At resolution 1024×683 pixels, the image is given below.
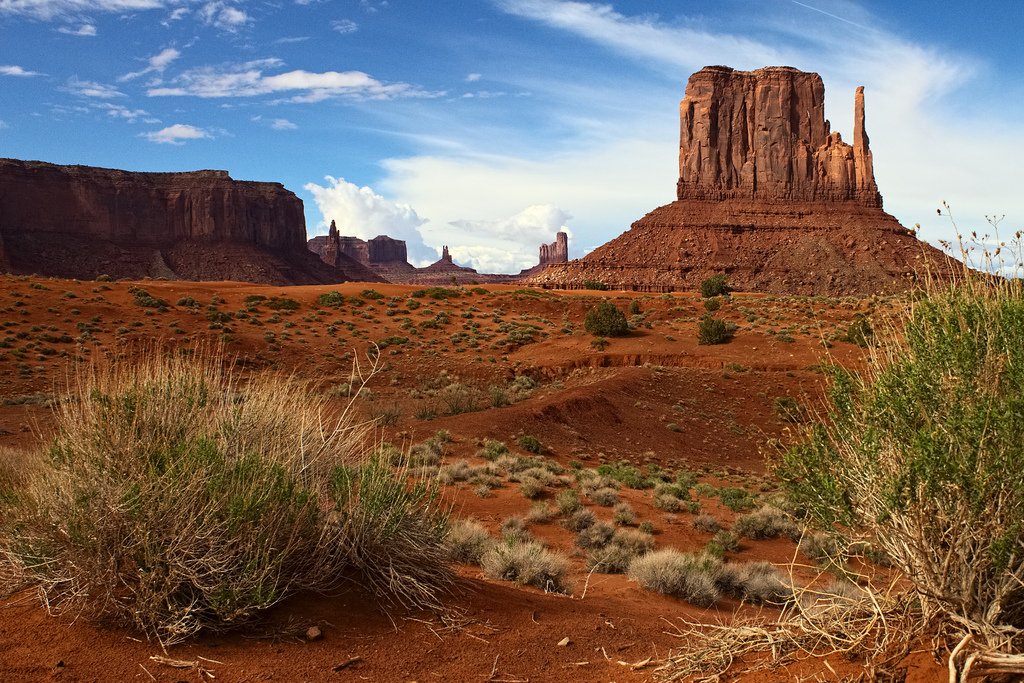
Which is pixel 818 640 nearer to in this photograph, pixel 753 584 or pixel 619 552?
pixel 753 584

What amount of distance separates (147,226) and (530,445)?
352 feet

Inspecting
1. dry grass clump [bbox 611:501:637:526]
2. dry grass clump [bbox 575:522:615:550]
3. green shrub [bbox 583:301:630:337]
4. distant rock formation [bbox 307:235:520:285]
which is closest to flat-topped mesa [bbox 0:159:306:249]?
distant rock formation [bbox 307:235:520:285]

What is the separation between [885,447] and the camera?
4.33 meters

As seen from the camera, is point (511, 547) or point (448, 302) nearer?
point (511, 547)

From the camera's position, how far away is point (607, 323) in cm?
3241

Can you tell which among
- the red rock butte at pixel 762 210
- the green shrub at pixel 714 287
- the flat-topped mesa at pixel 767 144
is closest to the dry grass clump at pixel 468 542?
the green shrub at pixel 714 287

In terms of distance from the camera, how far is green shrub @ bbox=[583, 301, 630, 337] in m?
32.3

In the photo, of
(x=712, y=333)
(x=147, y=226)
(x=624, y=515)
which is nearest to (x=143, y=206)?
(x=147, y=226)

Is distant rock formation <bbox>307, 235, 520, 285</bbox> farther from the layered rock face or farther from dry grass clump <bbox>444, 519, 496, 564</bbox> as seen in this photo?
dry grass clump <bbox>444, 519, 496, 564</bbox>

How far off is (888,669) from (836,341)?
29577 mm

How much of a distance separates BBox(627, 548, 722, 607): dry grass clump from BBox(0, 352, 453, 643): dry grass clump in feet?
9.39

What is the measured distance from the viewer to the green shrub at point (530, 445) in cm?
1552

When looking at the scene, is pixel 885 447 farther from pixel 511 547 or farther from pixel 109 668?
pixel 109 668

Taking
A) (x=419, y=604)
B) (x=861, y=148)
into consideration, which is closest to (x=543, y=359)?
(x=419, y=604)
